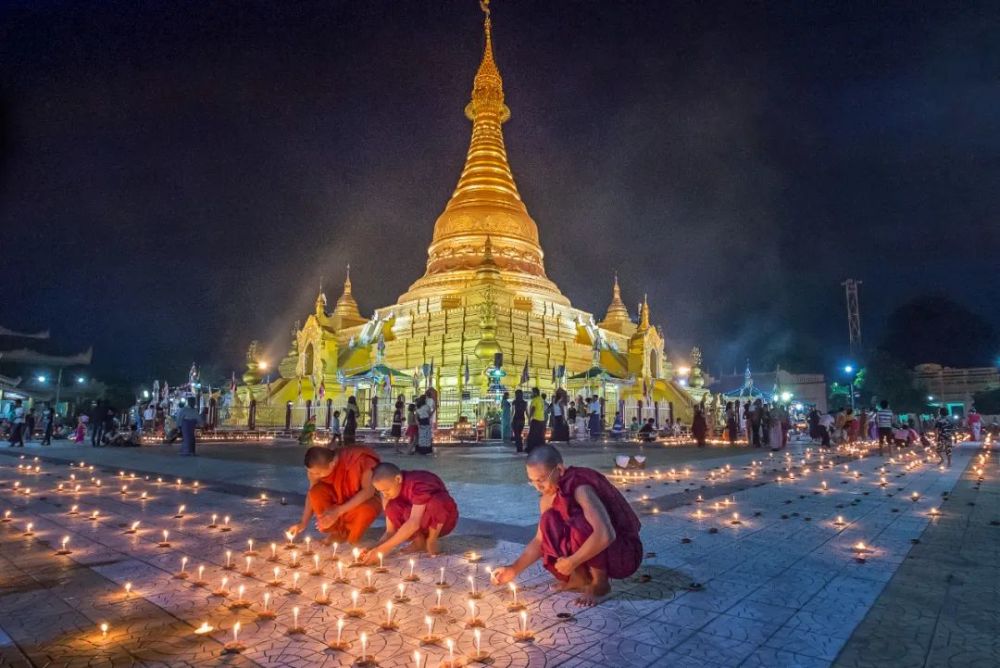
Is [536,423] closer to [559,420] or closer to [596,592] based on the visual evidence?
[559,420]

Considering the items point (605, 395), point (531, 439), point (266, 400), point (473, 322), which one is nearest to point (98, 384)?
point (266, 400)

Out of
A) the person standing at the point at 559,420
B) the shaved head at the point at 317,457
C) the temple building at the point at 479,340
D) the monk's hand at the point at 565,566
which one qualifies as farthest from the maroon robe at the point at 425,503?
the temple building at the point at 479,340

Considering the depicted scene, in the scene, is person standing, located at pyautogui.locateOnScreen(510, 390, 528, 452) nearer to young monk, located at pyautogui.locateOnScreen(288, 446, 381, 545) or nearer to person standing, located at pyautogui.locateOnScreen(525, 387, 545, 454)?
person standing, located at pyautogui.locateOnScreen(525, 387, 545, 454)

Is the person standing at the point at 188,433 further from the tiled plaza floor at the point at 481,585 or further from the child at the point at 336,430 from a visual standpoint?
the tiled plaza floor at the point at 481,585

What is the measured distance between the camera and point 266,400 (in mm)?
39406

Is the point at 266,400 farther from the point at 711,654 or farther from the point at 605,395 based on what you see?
the point at 711,654

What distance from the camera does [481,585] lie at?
4305mm

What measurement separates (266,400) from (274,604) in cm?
3821


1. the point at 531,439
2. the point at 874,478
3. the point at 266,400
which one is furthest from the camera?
the point at 266,400

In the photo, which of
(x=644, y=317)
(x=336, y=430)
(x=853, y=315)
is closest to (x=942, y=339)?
(x=853, y=315)

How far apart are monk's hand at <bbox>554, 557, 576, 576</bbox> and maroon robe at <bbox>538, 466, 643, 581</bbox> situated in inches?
3.1

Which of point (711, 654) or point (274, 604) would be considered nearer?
point (711, 654)

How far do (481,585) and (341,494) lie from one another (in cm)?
208

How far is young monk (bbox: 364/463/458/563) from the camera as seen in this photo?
520 cm
